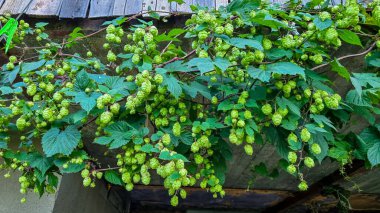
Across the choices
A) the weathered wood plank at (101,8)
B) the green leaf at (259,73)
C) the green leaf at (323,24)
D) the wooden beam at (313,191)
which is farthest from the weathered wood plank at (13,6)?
the wooden beam at (313,191)

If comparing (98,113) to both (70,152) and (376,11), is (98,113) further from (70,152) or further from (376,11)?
(376,11)

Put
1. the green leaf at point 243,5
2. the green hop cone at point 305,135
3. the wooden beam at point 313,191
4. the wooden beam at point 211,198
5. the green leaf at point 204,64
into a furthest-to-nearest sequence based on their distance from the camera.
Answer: the wooden beam at point 211,198 < the wooden beam at point 313,191 < the green leaf at point 243,5 < the green hop cone at point 305,135 < the green leaf at point 204,64

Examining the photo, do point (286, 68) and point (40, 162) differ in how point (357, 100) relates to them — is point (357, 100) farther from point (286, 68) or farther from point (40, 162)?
point (40, 162)

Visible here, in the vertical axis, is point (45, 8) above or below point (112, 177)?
above

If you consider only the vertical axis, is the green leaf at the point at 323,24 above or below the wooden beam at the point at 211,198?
above

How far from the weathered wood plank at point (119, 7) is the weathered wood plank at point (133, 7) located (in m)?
0.02

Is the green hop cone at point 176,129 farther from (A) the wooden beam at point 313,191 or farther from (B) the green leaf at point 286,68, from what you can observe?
(A) the wooden beam at point 313,191

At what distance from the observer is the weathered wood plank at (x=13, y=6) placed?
5.00 feet

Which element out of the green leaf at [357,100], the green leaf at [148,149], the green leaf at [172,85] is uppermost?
the green leaf at [172,85]

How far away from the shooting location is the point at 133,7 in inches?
58.3

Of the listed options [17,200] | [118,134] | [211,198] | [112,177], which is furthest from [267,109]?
[211,198]

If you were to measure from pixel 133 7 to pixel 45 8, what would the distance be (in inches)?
16.8

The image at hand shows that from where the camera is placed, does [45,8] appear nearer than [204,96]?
No

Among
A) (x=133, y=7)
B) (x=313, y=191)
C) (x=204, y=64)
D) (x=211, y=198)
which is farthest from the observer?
(x=211, y=198)
